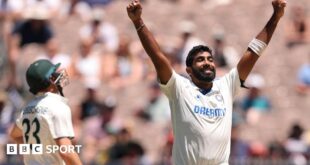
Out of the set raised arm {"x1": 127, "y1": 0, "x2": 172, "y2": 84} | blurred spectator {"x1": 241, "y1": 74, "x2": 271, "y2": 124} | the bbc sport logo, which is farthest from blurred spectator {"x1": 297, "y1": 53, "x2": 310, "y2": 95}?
raised arm {"x1": 127, "y1": 0, "x2": 172, "y2": 84}

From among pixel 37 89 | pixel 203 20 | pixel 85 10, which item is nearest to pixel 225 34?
pixel 203 20

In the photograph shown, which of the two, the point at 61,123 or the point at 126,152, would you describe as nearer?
the point at 61,123

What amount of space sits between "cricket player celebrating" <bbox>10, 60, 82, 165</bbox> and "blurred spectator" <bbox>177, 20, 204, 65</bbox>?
10924 millimetres

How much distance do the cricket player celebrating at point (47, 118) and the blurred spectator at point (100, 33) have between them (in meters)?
11.6

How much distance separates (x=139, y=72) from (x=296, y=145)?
3876mm

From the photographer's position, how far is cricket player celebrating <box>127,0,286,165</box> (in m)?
11.4

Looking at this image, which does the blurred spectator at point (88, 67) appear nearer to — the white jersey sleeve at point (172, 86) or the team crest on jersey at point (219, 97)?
the team crest on jersey at point (219, 97)

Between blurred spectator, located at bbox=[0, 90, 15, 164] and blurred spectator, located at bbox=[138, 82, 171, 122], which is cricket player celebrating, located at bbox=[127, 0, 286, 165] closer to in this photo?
blurred spectator, located at bbox=[0, 90, 15, 164]

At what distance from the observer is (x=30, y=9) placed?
24.0 m

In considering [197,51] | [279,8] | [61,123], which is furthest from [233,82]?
[61,123]

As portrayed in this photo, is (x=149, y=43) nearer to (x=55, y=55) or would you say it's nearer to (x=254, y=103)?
(x=254, y=103)

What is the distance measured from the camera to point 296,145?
2044 centimetres

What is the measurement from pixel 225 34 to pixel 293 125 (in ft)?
13.5

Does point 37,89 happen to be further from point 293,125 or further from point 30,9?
point 30,9
